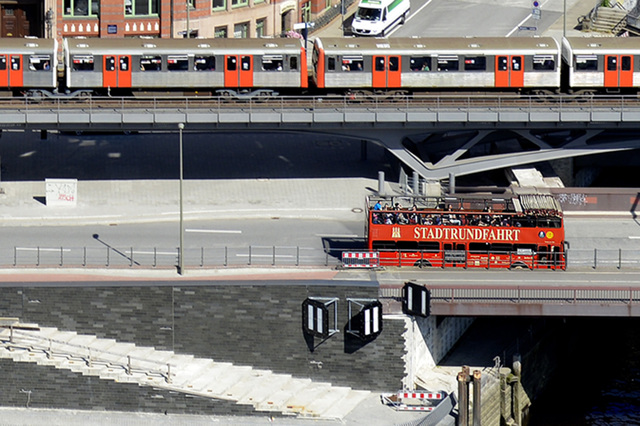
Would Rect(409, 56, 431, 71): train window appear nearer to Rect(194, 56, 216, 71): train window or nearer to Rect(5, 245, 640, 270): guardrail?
Rect(194, 56, 216, 71): train window

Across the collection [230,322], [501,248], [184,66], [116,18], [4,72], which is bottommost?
[230,322]

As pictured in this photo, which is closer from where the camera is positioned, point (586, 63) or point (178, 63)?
point (178, 63)

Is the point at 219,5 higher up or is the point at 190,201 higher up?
the point at 219,5

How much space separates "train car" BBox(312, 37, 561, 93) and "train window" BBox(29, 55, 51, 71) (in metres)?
14.0

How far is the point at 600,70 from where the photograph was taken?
99062 mm

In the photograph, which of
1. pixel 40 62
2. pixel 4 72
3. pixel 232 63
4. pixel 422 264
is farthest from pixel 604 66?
pixel 4 72

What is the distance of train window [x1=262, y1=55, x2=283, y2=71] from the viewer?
98.2 meters

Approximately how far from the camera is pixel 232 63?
9812 centimetres

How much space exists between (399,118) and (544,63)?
30.3 ft

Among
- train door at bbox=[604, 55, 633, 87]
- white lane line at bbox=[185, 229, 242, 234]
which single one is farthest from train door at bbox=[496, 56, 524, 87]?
white lane line at bbox=[185, 229, 242, 234]

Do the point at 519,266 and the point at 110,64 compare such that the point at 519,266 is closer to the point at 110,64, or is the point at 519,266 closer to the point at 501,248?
the point at 501,248

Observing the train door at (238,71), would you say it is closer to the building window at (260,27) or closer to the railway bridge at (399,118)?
the railway bridge at (399,118)

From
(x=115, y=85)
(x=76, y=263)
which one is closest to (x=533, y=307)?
(x=76, y=263)

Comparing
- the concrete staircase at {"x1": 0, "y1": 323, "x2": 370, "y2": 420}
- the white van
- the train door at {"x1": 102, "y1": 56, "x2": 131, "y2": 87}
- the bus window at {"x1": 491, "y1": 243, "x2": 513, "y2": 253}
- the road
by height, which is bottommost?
the concrete staircase at {"x1": 0, "y1": 323, "x2": 370, "y2": 420}
